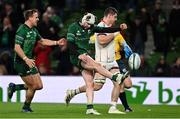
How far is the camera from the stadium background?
23516 millimetres

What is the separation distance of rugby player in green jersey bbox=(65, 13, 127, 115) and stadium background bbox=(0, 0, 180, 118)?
5408 millimetres

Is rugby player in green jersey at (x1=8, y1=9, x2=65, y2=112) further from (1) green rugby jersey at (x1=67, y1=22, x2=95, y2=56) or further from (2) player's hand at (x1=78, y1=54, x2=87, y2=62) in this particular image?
(2) player's hand at (x1=78, y1=54, x2=87, y2=62)

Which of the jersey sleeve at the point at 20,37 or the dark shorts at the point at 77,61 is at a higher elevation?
the jersey sleeve at the point at 20,37

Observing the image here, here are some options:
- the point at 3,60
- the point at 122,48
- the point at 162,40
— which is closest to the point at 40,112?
the point at 122,48

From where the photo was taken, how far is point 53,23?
2611cm

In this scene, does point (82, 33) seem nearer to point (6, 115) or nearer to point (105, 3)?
point (6, 115)

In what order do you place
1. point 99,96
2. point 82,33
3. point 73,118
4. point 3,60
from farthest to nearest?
point 3,60 → point 99,96 → point 82,33 → point 73,118

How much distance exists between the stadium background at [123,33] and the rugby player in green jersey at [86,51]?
17.7ft

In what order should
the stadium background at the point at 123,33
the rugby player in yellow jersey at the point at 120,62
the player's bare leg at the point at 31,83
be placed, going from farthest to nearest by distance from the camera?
1. the stadium background at the point at 123,33
2. the rugby player in yellow jersey at the point at 120,62
3. the player's bare leg at the point at 31,83

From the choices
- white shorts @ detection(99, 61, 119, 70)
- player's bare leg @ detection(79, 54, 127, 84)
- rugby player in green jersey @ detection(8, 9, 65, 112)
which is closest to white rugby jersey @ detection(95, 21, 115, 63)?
white shorts @ detection(99, 61, 119, 70)

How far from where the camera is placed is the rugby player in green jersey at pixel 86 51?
17.0 meters

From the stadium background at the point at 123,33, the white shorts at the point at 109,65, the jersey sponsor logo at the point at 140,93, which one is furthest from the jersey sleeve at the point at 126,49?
the jersey sponsor logo at the point at 140,93

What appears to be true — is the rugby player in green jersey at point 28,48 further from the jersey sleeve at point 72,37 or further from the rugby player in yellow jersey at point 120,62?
the rugby player in yellow jersey at point 120,62

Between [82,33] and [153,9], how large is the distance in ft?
34.7
